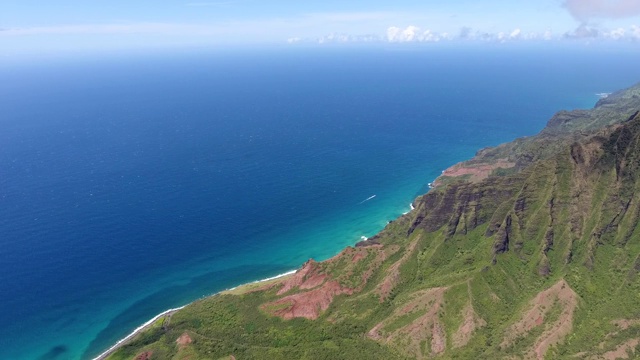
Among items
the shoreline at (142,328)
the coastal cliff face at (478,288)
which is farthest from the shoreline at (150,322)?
the coastal cliff face at (478,288)

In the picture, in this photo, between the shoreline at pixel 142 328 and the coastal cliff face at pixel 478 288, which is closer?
the coastal cliff face at pixel 478 288

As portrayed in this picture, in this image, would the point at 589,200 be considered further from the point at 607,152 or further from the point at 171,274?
the point at 171,274

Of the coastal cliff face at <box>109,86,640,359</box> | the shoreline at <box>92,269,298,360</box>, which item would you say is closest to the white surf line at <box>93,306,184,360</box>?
the shoreline at <box>92,269,298,360</box>

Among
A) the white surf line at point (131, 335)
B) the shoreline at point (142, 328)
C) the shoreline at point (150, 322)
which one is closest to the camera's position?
the white surf line at point (131, 335)

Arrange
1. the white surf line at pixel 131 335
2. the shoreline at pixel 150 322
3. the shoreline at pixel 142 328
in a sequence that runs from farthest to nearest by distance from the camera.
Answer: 1. the shoreline at pixel 150 322
2. the shoreline at pixel 142 328
3. the white surf line at pixel 131 335

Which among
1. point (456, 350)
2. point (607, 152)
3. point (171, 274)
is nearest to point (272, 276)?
point (171, 274)

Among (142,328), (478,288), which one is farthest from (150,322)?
(478,288)

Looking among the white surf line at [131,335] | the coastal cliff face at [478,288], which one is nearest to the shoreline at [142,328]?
the white surf line at [131,335]

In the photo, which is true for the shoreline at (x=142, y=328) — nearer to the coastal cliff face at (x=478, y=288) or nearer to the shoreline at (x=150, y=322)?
the shoreline at (x=150, y=322)

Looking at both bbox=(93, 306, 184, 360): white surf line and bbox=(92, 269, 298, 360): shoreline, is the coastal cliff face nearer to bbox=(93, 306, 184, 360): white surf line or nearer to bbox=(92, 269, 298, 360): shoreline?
bbox=(92, 269, 298, 360): shoreline

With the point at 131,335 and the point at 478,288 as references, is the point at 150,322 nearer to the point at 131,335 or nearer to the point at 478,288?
the point at 131,335
